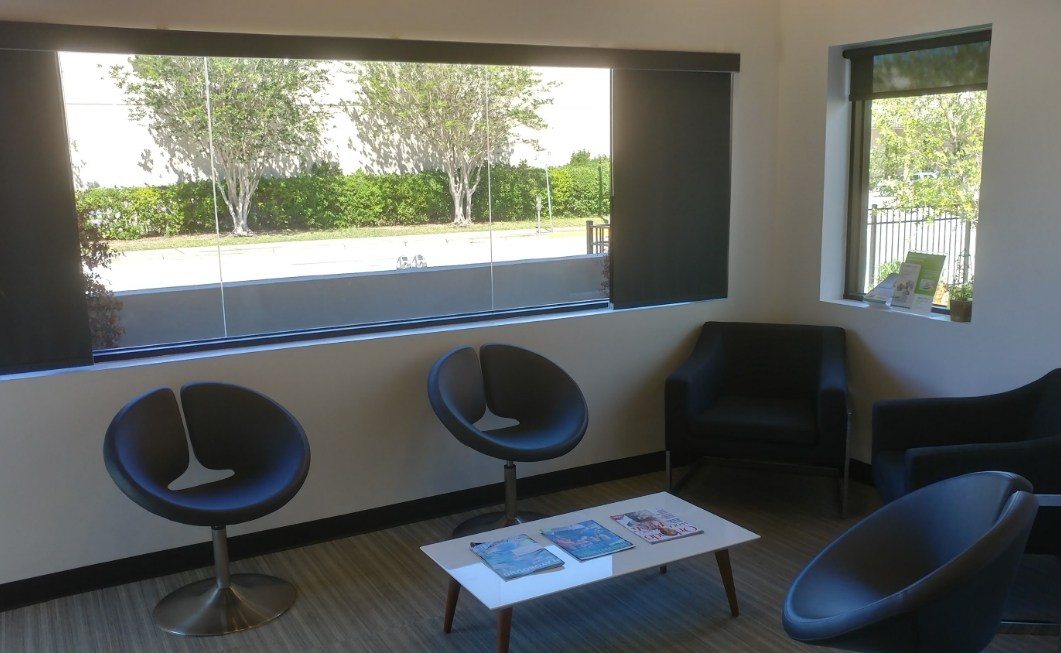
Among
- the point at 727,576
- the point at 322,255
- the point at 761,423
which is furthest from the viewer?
the point at 761,423

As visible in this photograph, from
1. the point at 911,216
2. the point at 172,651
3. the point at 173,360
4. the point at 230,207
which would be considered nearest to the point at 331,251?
the point at 230,207

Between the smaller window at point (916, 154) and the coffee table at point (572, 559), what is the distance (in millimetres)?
2115

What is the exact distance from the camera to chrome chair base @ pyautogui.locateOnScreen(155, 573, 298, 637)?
12.1 feet

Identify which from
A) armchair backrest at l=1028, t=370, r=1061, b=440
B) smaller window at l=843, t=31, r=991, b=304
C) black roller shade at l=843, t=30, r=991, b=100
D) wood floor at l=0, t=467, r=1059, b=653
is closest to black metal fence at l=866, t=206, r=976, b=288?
smaller window at l=843, t=31, r=991, b=304

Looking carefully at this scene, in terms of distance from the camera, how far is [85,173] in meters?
3.95

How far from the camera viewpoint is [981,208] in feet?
14.5

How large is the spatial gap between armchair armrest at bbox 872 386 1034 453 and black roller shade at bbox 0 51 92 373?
3.68 metres

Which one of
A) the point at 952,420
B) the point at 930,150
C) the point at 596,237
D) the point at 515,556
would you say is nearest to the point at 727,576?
the point at 515,556

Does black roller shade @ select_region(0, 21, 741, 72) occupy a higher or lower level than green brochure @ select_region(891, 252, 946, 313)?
higher

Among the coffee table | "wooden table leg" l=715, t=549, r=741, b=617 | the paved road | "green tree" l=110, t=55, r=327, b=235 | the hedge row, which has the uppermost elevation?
"green tree" l=110, t=55, r=327, b=235

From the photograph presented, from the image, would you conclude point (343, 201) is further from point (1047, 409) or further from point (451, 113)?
point (1047, 409)

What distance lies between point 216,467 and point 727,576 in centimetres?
223

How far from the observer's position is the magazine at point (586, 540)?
3.50m

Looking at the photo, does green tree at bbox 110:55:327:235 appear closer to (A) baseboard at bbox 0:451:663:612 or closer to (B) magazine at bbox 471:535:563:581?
(A) baseboard at bbox 0:451:663:612
